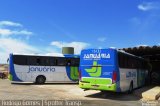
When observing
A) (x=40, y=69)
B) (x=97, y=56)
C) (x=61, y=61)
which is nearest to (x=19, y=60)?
(x=40, y=69)

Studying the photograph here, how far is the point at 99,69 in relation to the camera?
18.3 meters

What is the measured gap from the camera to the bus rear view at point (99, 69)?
58.6 feet

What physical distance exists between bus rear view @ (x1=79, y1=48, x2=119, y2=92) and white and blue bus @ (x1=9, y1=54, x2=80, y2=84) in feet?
35.2

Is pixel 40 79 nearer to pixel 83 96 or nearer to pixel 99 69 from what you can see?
pixel 83 96

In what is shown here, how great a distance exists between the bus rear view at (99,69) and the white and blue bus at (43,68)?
422 inches

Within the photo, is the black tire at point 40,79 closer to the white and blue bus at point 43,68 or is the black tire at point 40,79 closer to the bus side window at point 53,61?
the white and blue bus at point 43,68

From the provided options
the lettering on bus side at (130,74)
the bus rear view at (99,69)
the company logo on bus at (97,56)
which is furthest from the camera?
the lettering on bus side at (130,74)

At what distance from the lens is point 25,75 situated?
2864 cm

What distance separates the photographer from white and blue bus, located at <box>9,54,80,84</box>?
28219 millimetres

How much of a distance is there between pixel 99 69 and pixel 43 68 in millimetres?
11987

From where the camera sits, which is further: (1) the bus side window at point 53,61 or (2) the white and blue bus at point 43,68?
(1) the bus side window at point 53,61

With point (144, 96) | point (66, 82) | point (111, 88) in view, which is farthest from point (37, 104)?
point (66, 82)

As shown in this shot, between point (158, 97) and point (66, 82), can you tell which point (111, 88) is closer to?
point (158, 97)

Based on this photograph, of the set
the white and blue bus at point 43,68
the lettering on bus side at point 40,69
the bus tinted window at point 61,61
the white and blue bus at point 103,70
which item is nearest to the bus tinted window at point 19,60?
the white and blue bus at point 43,68
